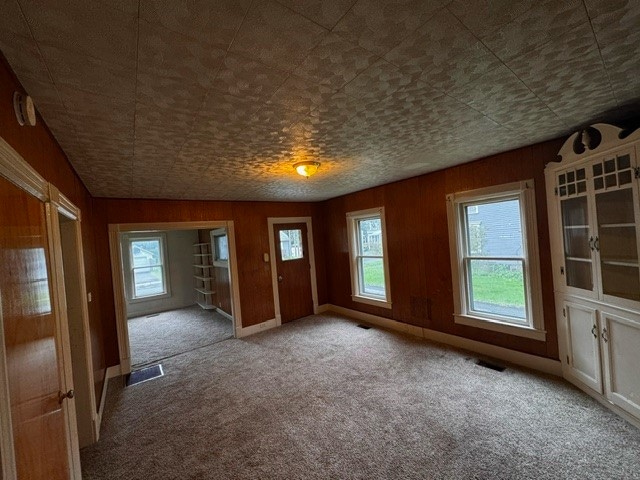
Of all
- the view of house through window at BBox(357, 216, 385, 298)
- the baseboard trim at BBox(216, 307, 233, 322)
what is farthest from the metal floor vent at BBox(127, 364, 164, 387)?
the view of house through window at BBox(357, 216, 385, 298)

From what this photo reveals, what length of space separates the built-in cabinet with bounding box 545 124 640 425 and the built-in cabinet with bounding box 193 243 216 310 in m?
6.37

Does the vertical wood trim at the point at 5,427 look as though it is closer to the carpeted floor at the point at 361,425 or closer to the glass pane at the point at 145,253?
the carpeted floor at the point at 361,425

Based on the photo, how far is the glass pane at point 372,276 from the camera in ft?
16.0

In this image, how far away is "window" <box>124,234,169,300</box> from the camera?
6.80 m

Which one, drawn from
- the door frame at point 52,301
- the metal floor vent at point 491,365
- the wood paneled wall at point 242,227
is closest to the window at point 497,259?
the metal floor vent at point 491,365

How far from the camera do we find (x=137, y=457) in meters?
2.12

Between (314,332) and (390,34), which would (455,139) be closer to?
(390,34)

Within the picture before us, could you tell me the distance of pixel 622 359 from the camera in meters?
2.11

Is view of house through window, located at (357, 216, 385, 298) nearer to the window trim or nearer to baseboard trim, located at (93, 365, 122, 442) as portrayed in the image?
baseboard trim, located at (93, 365, 122, 442)

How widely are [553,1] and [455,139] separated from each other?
1.50 meters

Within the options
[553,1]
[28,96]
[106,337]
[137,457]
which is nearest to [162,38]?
[28,96]

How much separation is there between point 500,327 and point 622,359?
1132 mm

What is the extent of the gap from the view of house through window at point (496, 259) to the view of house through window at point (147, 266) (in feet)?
23.1

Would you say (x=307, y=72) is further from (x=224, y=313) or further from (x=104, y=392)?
(x=224, y=313)
